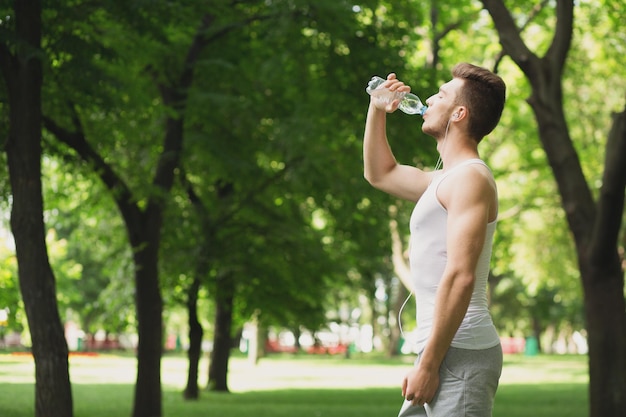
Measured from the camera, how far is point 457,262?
3617mm

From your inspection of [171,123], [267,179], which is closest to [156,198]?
[171,123]

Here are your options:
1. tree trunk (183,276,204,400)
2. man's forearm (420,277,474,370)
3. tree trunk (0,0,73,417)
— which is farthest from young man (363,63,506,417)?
tree trunk (183,276,204,400)

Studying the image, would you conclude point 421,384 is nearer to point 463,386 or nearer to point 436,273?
point 463,386

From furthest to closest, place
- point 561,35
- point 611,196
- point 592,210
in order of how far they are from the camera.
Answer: point 561,35
point 592,210
point 611,196

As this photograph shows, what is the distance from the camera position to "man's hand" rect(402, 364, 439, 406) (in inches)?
143

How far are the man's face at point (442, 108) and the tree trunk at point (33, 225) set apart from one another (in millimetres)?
8142

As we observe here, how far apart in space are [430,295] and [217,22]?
1493 cm

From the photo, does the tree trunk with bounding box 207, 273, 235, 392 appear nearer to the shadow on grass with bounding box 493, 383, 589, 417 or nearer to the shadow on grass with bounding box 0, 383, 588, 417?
the shadow on grass with bounding box 0, 383, 588, 417

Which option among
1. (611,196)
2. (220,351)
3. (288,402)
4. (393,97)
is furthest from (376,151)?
(220,351)

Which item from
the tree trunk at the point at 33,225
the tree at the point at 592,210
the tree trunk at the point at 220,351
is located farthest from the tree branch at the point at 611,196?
the tree trunk at the point at 220,351

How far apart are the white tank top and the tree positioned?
9324mm

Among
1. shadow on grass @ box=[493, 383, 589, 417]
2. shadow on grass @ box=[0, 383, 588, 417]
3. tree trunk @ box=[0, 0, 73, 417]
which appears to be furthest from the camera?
shadow on grass @ box=[493, 383, 589, 417]

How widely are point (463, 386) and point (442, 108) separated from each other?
3.05 ft

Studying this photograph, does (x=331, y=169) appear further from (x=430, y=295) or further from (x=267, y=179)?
(x=430, y=295)
